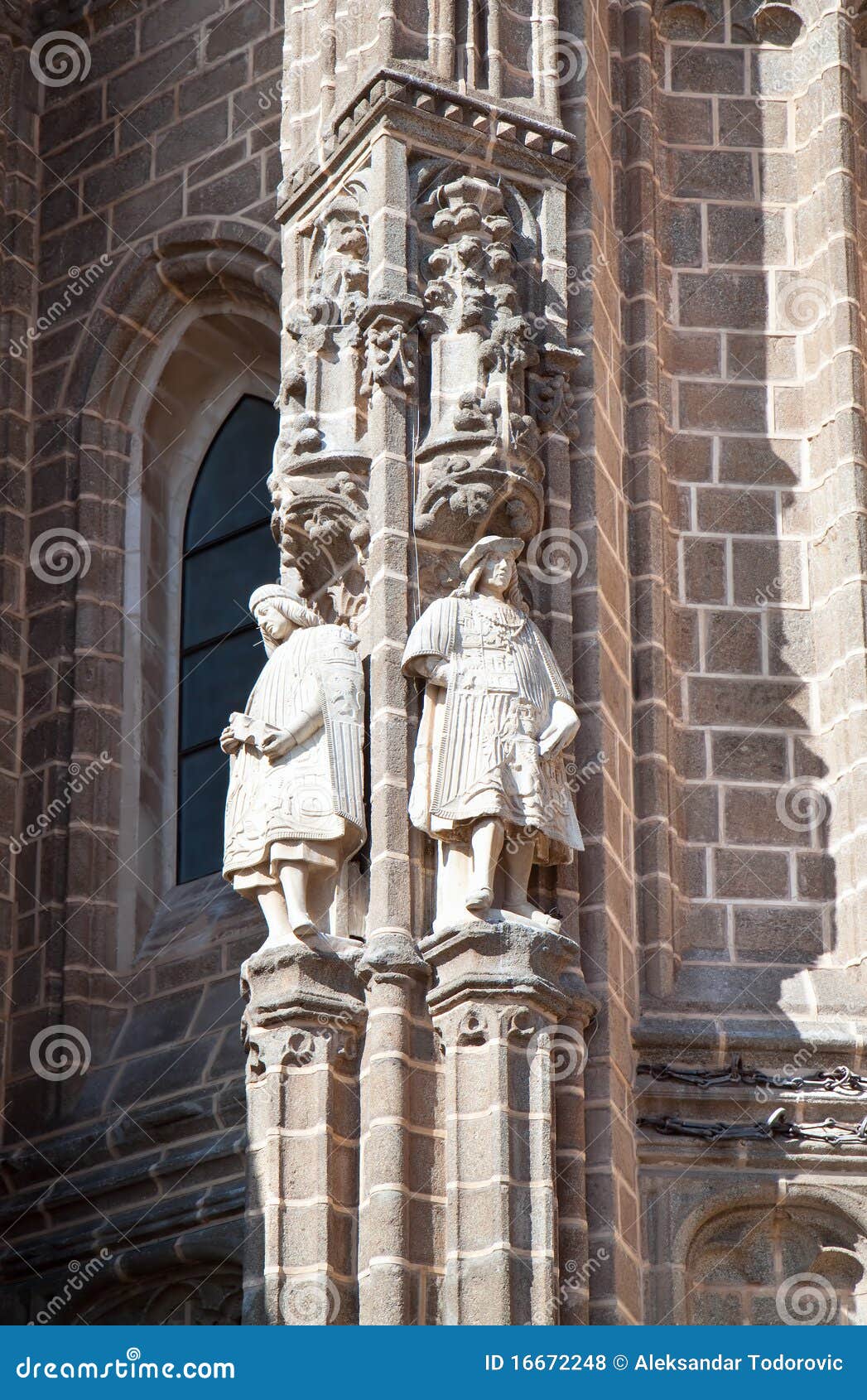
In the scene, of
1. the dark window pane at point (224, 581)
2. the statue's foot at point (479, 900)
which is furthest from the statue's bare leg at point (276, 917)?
the dark window pane at point (224, 581)

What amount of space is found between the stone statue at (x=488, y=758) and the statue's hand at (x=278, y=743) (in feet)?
1.91

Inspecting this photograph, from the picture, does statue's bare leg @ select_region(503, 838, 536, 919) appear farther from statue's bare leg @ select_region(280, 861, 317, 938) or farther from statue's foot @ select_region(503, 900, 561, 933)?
statue's bare leg @ select_region(280, 861, 317, 938)

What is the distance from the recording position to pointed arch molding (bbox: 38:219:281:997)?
18.3m

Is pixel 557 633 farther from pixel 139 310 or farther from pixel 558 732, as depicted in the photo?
Result: pixel 139 310

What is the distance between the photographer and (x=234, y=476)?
19266 mm

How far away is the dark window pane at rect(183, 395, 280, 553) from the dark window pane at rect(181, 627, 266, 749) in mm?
758

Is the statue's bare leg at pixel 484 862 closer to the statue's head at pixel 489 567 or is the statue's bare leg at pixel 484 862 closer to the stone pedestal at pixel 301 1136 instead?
the stone pedestal at pixel 301 1136

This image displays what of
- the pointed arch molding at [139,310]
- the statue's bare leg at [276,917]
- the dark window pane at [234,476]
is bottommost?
the statue's bare leg at [276,917]

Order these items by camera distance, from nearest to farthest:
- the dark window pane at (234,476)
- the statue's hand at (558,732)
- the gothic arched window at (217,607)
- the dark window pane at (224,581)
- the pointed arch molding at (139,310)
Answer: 1. the statue's hand at (558,732)
2. the gothic arched window at (217,607)
3. the dark window pane at (224,581)
4. the dark window pane at (234,476)
5. the pointed arch molding at (139,310)

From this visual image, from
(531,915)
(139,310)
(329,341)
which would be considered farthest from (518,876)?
(139,310)

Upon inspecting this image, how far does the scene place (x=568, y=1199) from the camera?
44.1 feet

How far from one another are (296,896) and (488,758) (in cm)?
101

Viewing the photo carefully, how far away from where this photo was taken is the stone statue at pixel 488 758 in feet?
45.3

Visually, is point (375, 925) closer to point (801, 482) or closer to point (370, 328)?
point (370, 328)
